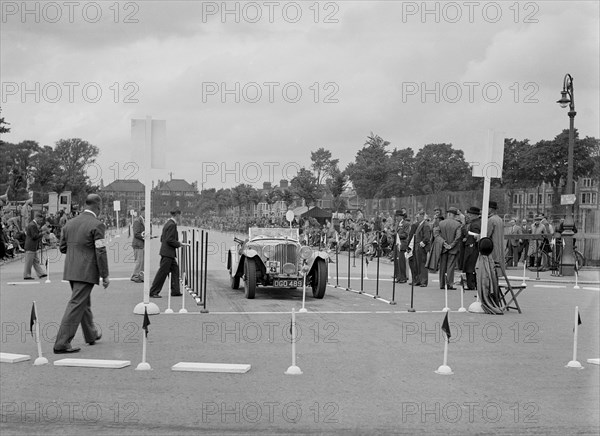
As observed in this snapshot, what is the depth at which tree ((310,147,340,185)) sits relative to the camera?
7394cm

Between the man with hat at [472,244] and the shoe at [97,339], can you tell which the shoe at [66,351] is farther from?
the man with hat at [472,244]

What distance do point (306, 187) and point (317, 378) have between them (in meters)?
59.1

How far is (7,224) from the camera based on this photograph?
28734mm

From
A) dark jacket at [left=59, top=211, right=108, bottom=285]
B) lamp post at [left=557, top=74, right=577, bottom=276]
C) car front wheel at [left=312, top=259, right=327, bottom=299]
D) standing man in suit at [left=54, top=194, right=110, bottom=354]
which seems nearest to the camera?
standing man in suit at [left=54, top=194, right=110, bottom=354]

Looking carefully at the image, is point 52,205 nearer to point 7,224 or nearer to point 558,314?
point 7,224

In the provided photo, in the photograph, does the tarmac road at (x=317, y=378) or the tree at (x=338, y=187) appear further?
the tree at (x=338, y=187)

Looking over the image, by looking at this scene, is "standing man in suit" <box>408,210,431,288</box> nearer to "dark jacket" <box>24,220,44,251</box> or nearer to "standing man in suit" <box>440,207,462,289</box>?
"standing man in suit" <box>440,207,462,289</box>

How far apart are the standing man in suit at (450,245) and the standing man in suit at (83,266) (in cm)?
1025

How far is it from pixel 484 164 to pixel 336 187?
50515 mm

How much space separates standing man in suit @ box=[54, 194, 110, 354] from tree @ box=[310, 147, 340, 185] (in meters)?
62.1

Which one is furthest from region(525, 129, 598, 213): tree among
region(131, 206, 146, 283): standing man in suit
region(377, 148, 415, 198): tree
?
region(131, 206, 146, 283): standing man in suit

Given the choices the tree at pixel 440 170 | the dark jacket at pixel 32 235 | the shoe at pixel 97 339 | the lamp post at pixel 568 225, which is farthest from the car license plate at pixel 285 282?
the tree at pixel 440 170

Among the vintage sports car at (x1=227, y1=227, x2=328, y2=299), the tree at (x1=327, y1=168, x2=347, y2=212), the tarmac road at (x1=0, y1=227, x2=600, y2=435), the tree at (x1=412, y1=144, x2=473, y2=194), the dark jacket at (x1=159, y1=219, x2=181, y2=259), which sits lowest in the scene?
the tarmac road at (x1=0, y1=227, x2=600, y2=435)

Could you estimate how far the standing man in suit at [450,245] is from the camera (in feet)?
57.7
